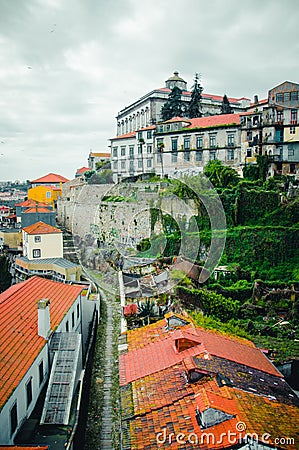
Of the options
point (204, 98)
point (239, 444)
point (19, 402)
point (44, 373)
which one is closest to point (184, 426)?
point (239, 444)

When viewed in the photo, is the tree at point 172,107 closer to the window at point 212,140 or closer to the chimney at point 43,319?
the window at point 212,140

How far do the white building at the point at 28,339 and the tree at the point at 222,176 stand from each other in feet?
A: 41.3

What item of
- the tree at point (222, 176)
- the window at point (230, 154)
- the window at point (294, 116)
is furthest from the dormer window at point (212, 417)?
the window at point (230, 154)

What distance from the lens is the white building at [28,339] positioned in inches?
256

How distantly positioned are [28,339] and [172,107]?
28.8 meters

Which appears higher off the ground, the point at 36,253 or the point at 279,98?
the point at 279,98

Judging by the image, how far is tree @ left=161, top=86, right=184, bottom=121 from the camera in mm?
33719

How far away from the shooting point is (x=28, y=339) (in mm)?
8289

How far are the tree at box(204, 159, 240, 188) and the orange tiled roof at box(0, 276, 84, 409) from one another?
12.5 m

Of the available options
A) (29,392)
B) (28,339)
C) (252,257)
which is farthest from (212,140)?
(29,392)

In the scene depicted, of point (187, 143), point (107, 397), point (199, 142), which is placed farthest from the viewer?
point (187, 143)

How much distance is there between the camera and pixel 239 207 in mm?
20688

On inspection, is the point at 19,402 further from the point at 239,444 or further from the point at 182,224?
the point at 182,224

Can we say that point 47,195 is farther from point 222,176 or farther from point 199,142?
point 222,176
